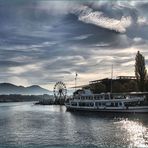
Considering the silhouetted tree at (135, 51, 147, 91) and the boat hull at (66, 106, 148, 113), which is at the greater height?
the silhouetted tree at (135, 51, 147, 91)

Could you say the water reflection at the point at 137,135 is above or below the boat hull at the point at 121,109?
below

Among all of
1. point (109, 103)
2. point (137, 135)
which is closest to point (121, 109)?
point (109, 103)

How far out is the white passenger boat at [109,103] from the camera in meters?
119

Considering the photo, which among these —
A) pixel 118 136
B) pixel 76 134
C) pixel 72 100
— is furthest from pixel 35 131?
pixel 72 100

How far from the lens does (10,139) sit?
63781mm

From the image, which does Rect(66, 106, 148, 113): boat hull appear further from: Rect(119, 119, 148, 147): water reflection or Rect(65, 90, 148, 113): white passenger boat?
Rect(119, 119, 148, 147): water reflection

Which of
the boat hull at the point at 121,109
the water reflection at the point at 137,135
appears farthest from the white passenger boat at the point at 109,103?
the water reflection at the point at 137,135

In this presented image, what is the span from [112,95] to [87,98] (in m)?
10.4

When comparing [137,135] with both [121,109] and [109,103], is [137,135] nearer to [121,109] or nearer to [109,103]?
[121,109]

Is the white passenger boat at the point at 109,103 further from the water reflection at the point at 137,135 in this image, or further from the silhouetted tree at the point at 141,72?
the water reflection at the point at 137,135

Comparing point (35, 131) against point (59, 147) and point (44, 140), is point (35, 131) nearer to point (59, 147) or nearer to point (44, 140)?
point (44, 140)

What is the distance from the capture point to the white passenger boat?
11944 cm

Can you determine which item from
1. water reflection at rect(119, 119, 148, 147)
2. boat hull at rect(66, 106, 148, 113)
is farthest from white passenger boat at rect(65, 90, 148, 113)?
water reflection at rect(119, 119, 148, 147)

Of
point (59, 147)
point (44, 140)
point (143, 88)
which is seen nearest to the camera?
point (59, 147)
